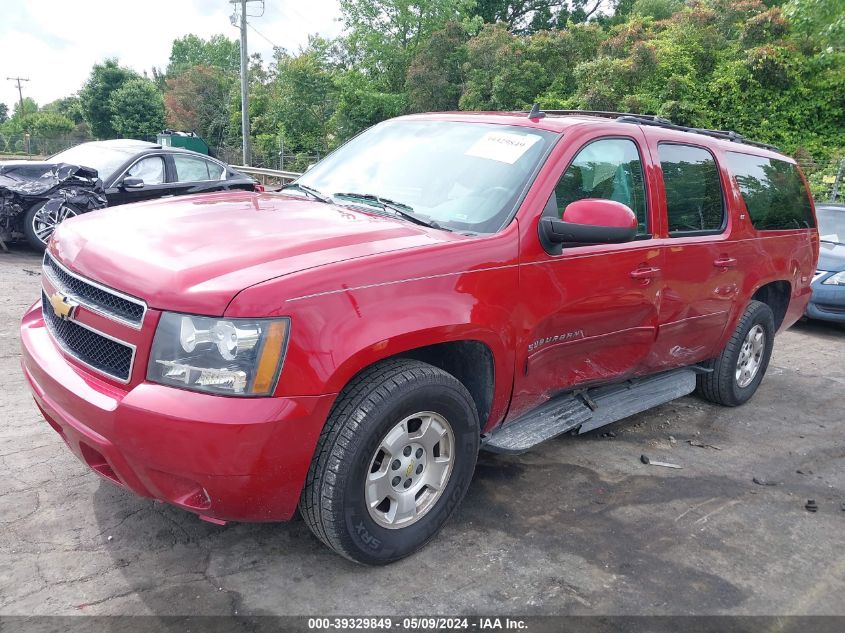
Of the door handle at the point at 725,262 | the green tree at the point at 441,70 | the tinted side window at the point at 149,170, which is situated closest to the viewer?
the door handle at the point at 725,262

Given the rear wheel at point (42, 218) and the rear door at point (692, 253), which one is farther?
the rear wheel at point (42, 218)

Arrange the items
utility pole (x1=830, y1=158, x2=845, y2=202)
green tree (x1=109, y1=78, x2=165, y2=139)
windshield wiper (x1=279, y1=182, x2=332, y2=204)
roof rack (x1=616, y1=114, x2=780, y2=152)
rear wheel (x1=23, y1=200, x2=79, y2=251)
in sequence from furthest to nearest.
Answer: green tree (x1=109, y1=78, x2=165, y2=139)
utility pole (x1=830, y1=158, x2=845, y2=202)
rear wheel (x1=23, y1=200, x2=79, y2=251)
roof rack (x1=616, y1=114, x2=780, y2=152)
windshield wiper (x1=279, y1=182, x2=332, y2=204)

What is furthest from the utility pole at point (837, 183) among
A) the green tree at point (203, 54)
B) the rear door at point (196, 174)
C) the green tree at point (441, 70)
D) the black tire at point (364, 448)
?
the green tree at point (203, 54)

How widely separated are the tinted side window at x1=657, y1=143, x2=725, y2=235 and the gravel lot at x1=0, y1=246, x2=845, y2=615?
4.79 ft

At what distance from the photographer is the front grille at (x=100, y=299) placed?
2549 mm

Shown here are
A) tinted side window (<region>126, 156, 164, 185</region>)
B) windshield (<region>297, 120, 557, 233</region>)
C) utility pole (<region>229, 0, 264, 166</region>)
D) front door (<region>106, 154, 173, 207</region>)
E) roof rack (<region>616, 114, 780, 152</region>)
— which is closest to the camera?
windshield (<region>297, 120, 557, 233</region>)

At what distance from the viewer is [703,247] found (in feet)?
14.2

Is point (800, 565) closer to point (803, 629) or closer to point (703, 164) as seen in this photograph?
point (803, 629)

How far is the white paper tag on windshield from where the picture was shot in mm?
3561

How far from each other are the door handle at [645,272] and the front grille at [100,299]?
8.28ft

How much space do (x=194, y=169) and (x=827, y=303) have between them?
339 inches

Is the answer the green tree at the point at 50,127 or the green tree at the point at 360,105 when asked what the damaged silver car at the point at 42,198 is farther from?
the green tree at the point at 50,127

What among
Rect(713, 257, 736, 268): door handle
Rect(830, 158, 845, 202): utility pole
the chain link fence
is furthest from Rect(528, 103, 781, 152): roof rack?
the chain link fence

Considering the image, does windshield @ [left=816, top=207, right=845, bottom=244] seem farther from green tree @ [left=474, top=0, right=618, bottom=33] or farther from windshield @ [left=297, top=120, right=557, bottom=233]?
green tree @ [left=474, top=0, right=618, bottom=33]
